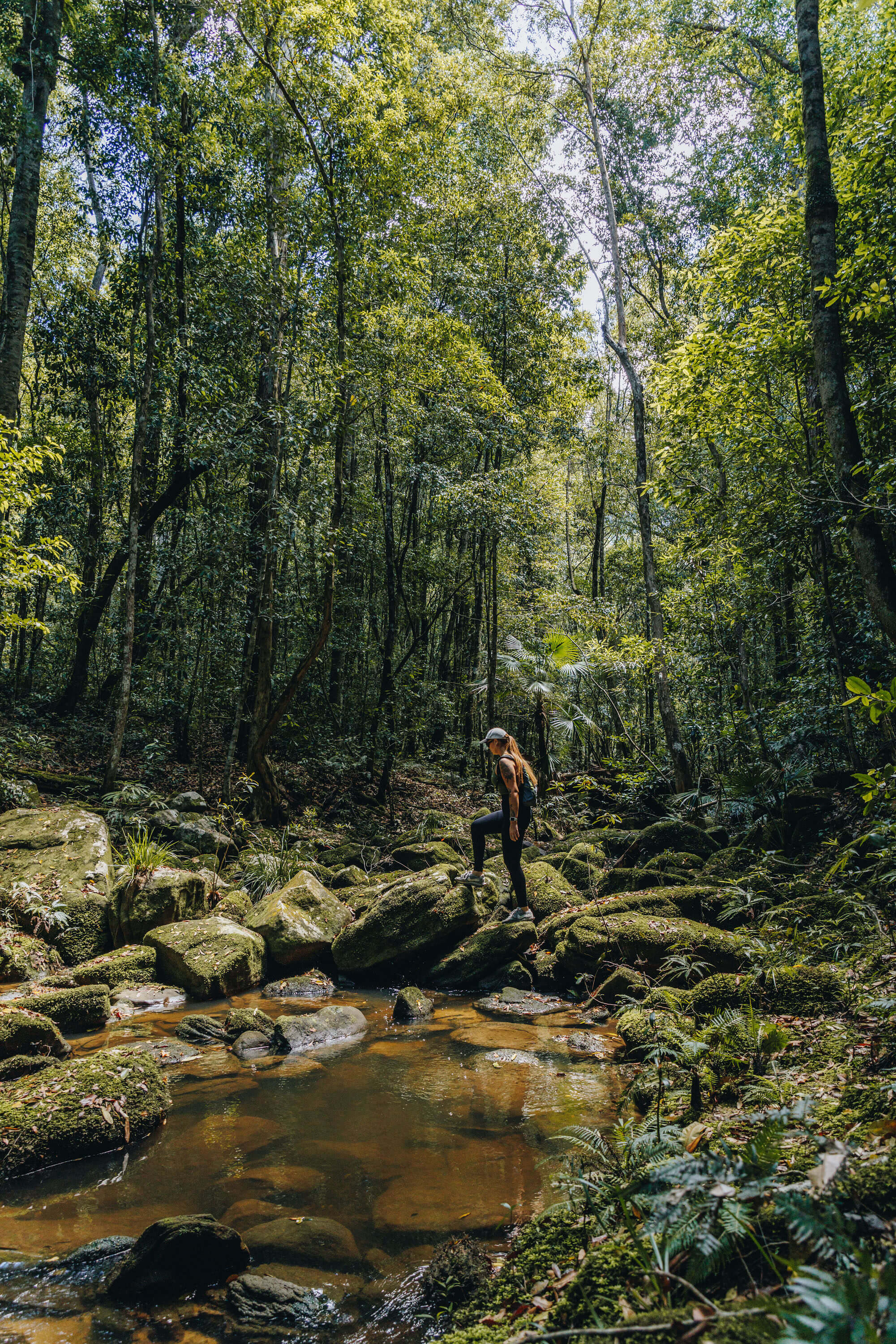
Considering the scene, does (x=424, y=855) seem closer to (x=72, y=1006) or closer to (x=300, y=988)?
(x=300, y=988)

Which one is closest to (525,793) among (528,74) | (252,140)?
(252,140)

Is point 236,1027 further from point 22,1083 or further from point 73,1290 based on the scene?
point 73,1290

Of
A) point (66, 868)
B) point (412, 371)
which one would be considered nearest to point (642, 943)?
point (66, 868)

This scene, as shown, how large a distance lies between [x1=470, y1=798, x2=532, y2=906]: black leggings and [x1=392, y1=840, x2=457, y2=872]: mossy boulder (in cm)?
223

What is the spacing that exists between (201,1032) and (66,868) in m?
3.18

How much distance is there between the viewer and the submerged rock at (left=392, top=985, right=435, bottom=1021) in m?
6.73

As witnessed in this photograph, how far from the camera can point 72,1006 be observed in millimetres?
5938

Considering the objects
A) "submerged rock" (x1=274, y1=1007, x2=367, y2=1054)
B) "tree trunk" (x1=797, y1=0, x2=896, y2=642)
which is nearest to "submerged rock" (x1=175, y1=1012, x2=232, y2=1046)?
"submerged rock" (x1=274, y1=1007, x2=367, y2=1054)

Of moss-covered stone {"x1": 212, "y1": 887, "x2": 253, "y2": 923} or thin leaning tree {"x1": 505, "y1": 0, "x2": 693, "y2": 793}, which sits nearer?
moss-covered stone {"x1": 212, "y1": 887, "x2": 253, "y2": 923}

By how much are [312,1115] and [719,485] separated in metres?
11.9

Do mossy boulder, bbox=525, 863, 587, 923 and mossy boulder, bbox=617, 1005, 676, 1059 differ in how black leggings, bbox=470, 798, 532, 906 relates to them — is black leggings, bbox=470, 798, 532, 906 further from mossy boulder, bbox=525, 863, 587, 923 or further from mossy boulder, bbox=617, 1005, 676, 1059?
mossy boulder, bbox=617, 1005, 676, 1059

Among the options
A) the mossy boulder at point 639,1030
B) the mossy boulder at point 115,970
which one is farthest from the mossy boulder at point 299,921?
the mossy boulder at point 639,1030

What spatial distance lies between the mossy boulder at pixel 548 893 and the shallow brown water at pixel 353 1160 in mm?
3030

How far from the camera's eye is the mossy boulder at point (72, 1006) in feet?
19.2
